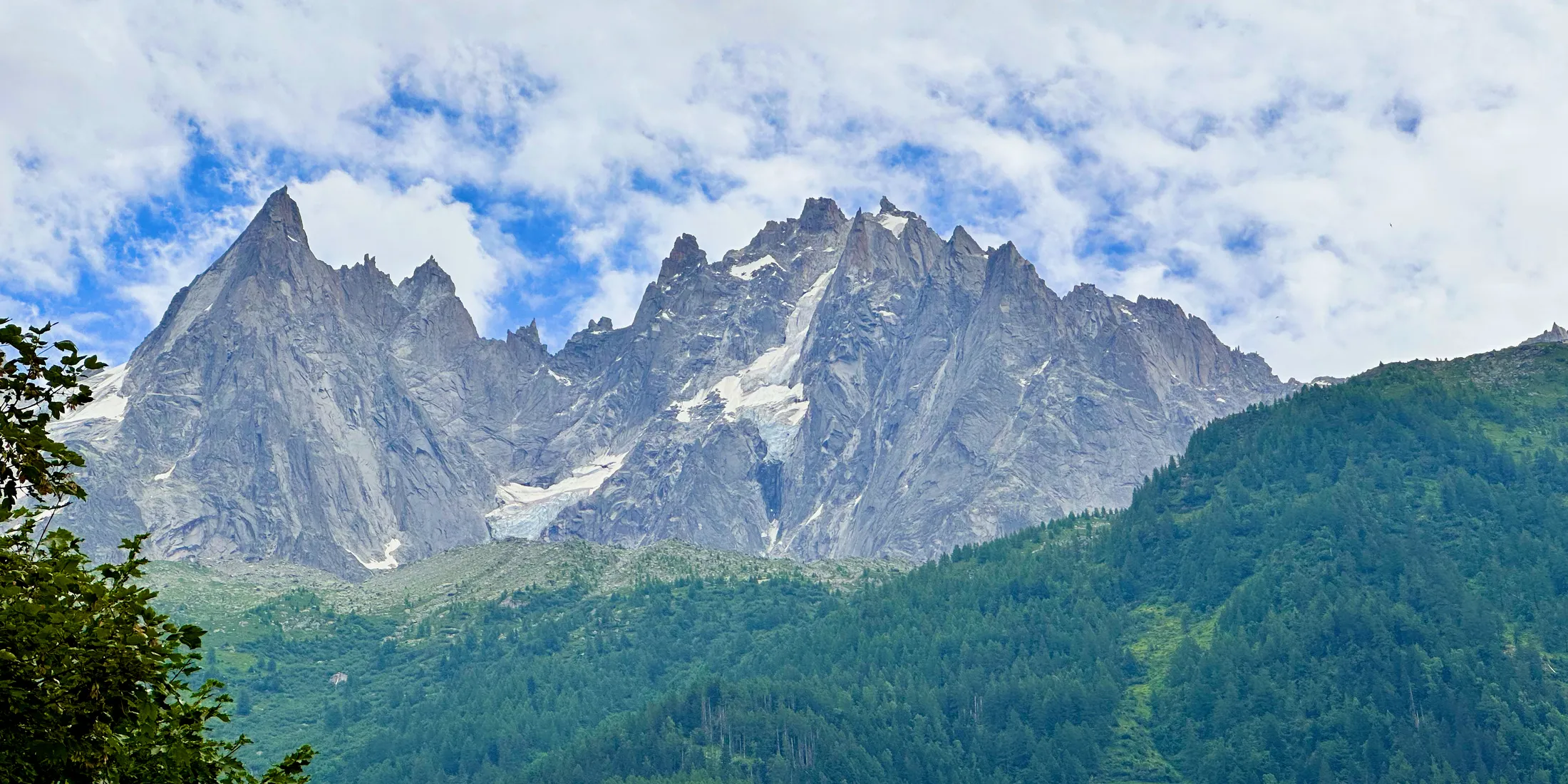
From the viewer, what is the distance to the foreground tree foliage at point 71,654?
109 ft

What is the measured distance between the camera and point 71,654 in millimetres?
33938

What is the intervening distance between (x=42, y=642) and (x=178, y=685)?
3.83 metres

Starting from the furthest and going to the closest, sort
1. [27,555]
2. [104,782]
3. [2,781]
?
[27,555], [104,782], [2,781]

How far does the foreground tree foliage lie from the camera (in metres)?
33.3

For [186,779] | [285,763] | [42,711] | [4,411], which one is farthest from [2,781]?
[4,411]

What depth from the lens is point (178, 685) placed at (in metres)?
36.7

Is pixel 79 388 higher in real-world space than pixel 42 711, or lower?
higher

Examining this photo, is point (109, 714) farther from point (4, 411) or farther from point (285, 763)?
point (4, 411)

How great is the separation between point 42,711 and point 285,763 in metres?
6.11

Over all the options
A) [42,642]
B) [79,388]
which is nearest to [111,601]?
[42,642]

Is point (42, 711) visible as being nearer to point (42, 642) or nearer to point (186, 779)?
point (42, 642)

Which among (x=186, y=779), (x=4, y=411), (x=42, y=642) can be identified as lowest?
(x=186, y=779)

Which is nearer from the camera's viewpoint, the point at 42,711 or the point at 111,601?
the point at 42,711

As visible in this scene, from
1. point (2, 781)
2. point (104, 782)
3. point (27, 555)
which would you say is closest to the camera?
point (2, 781)
